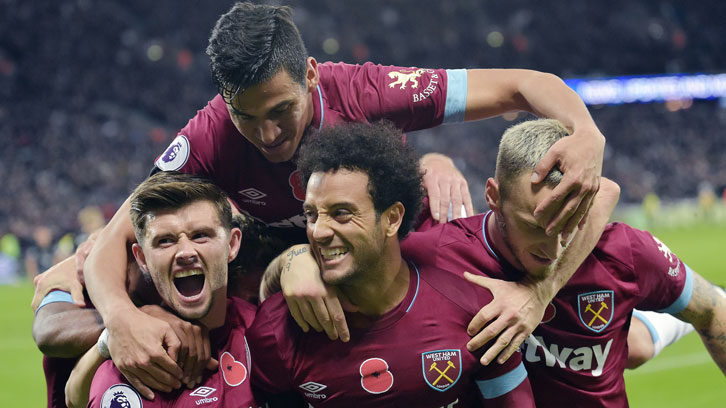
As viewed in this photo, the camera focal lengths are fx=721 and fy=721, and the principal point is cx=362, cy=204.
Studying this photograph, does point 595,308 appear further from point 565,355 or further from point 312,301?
point 312,301

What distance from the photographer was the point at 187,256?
9.41 feet

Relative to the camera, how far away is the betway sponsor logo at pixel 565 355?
11.1 ft

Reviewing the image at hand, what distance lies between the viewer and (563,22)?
3628 cm

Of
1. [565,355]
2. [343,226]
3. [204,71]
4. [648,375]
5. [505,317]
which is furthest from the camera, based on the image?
[204,71]

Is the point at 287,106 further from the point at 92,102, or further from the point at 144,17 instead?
the point at 144,17

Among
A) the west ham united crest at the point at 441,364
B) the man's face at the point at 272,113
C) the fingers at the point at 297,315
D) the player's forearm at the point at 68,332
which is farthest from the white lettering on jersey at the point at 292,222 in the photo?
the west ham united crest at the point at 441,364

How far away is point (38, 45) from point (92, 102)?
9.93 feet

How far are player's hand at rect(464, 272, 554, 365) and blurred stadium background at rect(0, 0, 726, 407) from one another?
977 cm

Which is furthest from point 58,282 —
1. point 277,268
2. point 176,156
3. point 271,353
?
point 271,353

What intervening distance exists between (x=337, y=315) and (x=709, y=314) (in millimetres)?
Result: 2081

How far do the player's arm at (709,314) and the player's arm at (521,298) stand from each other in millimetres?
773

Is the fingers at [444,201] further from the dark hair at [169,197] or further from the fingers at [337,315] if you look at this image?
the dark hair at [169,197]

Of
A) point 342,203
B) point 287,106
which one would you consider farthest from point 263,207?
point 342,203

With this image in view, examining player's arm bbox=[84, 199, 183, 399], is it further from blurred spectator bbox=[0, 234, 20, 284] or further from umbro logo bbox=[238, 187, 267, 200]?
blurred spectator bbox=[0, 234, 20, 284]
